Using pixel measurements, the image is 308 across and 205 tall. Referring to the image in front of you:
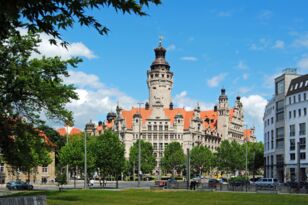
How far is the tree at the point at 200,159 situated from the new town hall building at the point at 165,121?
1810 centimetres

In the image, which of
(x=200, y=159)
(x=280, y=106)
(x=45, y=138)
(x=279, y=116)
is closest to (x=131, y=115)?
(x=200, y=159)

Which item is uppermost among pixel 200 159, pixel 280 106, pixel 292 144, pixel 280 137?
pixel 280 106

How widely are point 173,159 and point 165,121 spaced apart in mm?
25371

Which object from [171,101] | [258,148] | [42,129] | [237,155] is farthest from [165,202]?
[171,101]

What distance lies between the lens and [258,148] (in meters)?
162

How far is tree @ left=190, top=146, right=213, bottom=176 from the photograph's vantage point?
474 feet

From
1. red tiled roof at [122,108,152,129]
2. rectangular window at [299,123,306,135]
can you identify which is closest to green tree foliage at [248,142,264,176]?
red tiled roof at [122,108,152,129]

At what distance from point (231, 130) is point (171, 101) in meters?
28.0

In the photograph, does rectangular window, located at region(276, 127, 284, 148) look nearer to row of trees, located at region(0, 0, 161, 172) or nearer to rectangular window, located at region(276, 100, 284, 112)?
rectangular window, located at region(276, 100, 284, 112)

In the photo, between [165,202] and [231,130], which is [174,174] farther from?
[165,202]

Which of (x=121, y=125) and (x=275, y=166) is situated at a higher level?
(x=121, y=125)

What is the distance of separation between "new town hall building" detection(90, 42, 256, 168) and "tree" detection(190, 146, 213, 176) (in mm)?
18100

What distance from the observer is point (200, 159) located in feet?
473

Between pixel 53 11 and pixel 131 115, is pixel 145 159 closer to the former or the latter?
pixel 131 115
